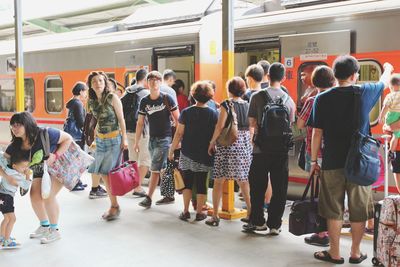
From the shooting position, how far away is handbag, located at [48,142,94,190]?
537 cm

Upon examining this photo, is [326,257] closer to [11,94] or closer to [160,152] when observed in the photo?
[160,152]

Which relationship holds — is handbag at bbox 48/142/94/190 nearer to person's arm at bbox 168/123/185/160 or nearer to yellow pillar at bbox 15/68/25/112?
person's arm at bbox 168/123/185/160

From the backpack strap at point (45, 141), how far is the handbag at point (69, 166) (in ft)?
0.63

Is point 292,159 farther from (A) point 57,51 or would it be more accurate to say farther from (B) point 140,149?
(A) point 57,51

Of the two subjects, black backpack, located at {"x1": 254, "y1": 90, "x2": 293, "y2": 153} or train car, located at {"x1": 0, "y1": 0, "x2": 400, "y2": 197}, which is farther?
train car, located at {"x1": 0, "y1": 0, "x2": 400, "y2": 197}

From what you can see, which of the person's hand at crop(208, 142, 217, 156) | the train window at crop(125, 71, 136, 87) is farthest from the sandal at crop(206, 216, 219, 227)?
the train window at crop(125, 71, 136, 87)

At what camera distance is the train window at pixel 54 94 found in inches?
425

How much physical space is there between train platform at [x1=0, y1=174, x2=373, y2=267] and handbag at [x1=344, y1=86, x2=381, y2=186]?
82cm

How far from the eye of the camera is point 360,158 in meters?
4.38

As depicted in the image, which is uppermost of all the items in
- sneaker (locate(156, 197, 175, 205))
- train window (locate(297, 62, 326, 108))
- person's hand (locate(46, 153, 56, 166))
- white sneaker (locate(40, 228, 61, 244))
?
train window (locate(297, 62, 326, 108))

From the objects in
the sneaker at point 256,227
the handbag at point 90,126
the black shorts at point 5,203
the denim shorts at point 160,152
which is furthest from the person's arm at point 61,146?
the sneaker at point 256,227

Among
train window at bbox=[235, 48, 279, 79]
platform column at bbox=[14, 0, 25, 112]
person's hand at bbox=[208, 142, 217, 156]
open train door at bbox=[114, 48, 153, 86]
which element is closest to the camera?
person's hand at bbox=[208, 142, 217, 156]

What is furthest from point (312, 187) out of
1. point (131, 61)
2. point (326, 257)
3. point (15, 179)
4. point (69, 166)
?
point (131, 61)

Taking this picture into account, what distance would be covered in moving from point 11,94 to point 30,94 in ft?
3.04
